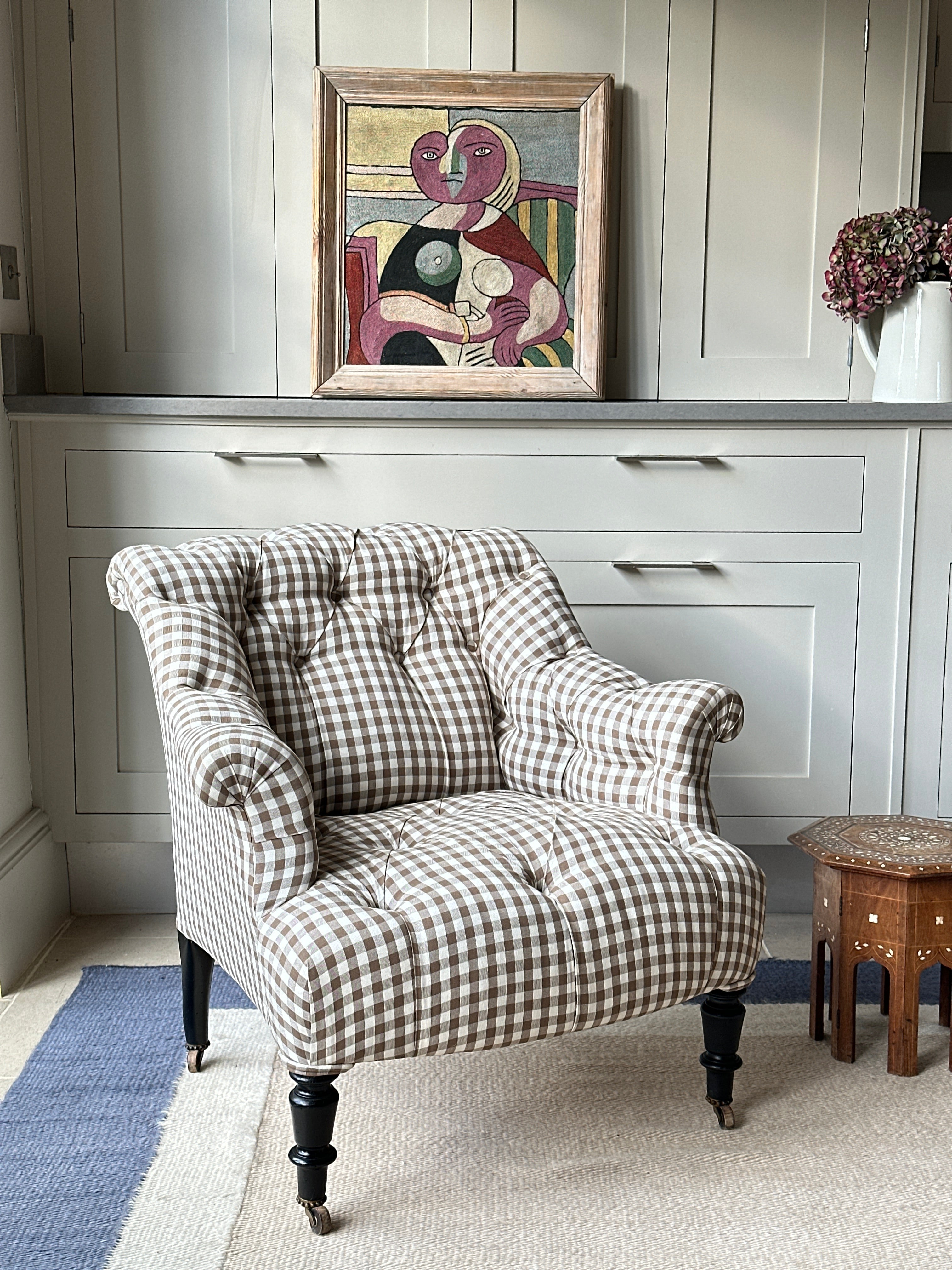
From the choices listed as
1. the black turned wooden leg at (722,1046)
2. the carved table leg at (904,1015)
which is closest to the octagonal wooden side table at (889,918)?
the carved table leg at (904,1015)

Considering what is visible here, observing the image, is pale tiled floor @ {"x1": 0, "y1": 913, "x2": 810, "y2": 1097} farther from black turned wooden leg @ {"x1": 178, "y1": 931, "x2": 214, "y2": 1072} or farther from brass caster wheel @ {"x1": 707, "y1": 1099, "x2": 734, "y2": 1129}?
brass caster wheel @ {"x1": 707, "y1": 1099, "x2": 734, "y2": 1129}

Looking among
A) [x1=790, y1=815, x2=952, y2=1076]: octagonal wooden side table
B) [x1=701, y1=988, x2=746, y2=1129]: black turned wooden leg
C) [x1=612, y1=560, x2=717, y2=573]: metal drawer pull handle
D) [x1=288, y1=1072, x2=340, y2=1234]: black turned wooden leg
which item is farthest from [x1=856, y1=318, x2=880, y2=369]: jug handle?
[x1=288, y1=1072, x2=340, y2=1234]: black turned wooden leg

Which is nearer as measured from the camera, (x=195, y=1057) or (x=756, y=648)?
(x=195, y=1057)

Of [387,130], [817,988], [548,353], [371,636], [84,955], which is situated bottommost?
[84,955]

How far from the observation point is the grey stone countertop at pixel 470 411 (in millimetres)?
2256

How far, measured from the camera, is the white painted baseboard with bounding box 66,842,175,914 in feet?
8.19

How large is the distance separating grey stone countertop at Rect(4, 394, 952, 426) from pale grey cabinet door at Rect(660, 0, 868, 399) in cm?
34

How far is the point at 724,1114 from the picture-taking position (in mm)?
1675

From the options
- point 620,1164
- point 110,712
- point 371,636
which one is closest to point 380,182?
point 371,636

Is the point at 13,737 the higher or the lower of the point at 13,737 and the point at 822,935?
the higher

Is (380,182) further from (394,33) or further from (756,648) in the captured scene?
(756,648)

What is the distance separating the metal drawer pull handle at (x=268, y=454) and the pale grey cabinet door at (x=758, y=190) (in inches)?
32.3

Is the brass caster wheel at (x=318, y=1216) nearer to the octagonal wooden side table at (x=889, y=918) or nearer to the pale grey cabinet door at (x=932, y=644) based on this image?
the octagonal wooden side table at (x=889, y=918)

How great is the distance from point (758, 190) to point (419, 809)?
5.25ft
